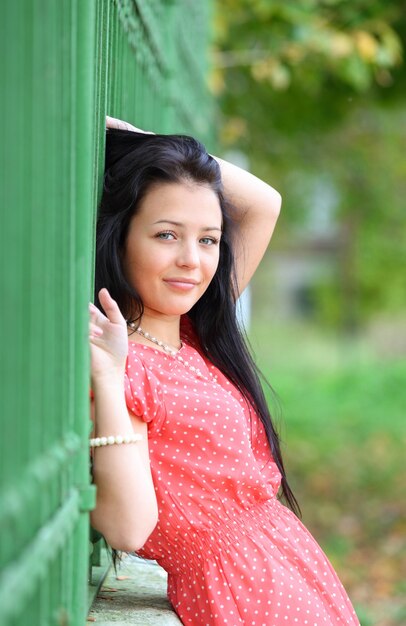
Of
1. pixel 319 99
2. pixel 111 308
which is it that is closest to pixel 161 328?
pixel 111 308

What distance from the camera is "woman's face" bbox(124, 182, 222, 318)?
2512 mm

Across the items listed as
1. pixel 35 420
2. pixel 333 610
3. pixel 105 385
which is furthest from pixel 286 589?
pixel 35 420

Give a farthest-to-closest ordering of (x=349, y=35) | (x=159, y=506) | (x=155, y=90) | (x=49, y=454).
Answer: (x=349, y=35)
(x=155, y=90)
(x=159, y=506)
(x=49, y=454)

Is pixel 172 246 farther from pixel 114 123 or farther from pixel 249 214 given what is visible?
pixel 249 214

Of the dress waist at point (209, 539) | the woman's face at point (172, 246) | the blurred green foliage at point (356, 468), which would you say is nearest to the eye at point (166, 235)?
the woman's face at point (172, 246)

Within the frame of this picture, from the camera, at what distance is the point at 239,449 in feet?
8.20

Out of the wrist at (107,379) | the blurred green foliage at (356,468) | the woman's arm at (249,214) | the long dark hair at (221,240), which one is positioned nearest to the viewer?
the wrist at (107,379)

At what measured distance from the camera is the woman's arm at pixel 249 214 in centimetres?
301

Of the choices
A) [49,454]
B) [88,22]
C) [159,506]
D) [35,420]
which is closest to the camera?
[35,420]

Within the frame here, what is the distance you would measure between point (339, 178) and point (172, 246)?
12.5m

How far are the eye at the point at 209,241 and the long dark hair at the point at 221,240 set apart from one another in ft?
0.38

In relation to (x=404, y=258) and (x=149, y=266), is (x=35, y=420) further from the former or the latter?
(x=404, y=258)

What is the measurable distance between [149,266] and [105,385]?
0.43 meters

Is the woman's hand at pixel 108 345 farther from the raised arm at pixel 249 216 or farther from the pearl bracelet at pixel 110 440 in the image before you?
the raised arm at pixel 249 216
